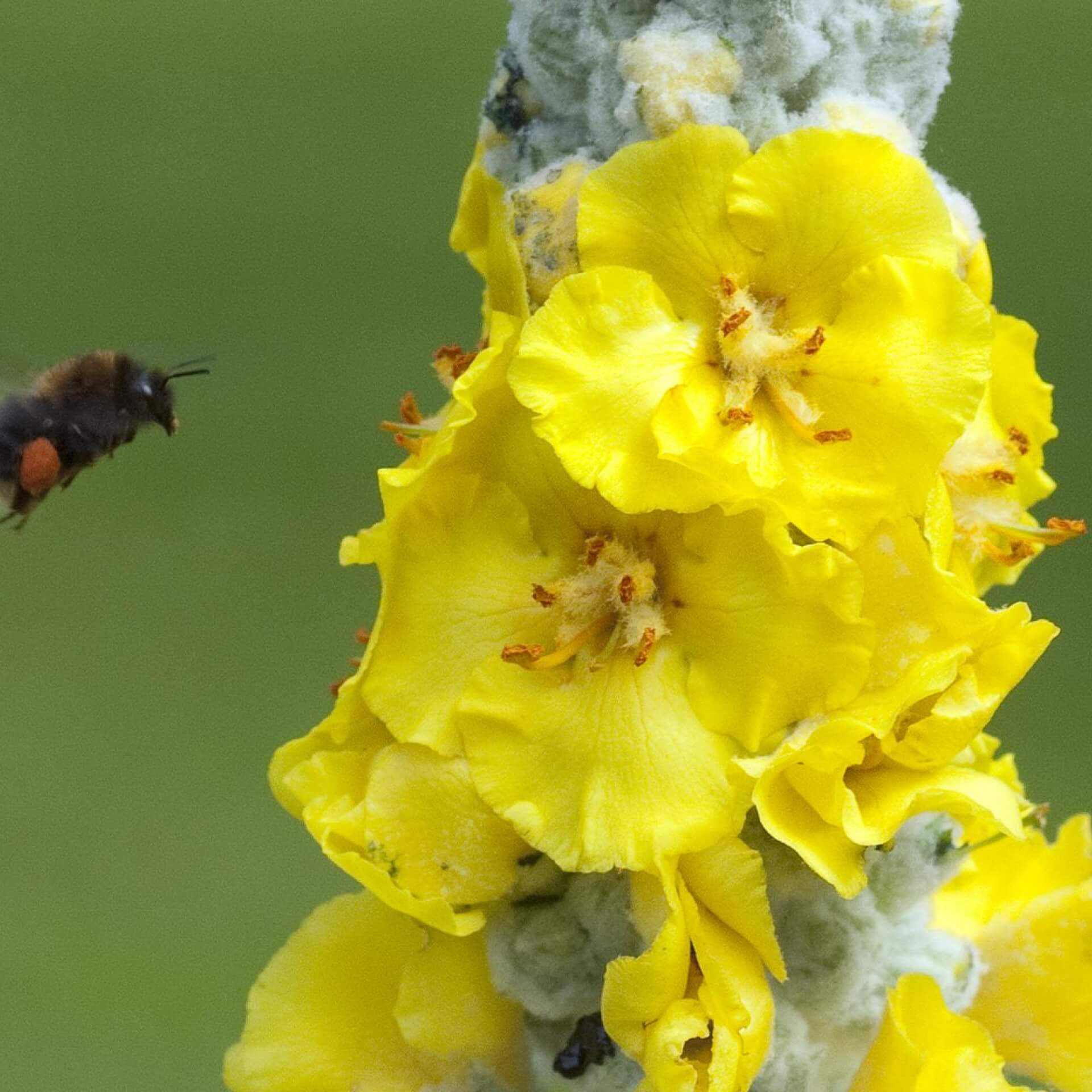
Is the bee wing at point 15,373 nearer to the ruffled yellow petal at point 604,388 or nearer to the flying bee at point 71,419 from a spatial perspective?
the flying bee at point 71,419

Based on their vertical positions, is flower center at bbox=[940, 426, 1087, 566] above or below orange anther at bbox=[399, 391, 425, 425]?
below

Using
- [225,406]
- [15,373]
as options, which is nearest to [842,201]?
[15,373]

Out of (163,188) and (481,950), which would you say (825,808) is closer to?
(481,950)

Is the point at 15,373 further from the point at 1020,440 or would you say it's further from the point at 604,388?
the point at 1020,440

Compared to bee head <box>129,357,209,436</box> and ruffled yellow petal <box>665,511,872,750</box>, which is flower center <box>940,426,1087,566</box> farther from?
bee head <box>129,357,209,436</box>

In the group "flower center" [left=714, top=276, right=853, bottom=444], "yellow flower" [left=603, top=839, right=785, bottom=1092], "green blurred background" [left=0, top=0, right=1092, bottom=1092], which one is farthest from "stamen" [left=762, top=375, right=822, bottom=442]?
"green blurred background" [left=0, top=0, right=1092, bottom=1092]

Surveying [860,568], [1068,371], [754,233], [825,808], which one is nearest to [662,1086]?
[825,808]

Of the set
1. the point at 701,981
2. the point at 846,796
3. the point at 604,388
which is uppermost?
the point at 604,388
